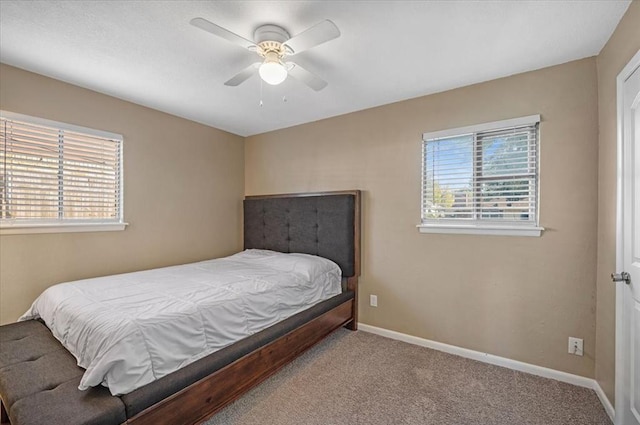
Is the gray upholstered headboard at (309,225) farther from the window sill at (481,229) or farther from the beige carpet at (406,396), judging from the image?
the beige carpet at (406,396)

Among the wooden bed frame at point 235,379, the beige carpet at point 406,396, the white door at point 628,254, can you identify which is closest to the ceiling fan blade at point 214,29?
the wooden bed frame at point 235,379

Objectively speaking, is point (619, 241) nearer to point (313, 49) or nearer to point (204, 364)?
point (313, 49)

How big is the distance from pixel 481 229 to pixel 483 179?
0.42 meters

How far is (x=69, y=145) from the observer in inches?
100.0

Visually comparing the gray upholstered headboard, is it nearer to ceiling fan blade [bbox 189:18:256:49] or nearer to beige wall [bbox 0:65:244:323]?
beige wall [bbox 0:65:244:323]

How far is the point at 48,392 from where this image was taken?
1.28 metres

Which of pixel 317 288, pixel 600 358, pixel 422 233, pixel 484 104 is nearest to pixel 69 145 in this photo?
pixel 317 288

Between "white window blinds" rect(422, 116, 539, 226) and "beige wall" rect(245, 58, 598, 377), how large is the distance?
0.09 meters

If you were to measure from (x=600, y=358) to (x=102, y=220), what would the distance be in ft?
13.4

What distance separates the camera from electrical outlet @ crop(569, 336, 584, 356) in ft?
6.87

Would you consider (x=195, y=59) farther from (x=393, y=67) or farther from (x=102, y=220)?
(x=102, y=220)

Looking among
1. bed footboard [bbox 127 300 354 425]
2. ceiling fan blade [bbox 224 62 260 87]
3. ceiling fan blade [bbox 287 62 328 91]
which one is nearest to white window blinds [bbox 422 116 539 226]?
ceiling fan blade [bbox 287 62 328 91]

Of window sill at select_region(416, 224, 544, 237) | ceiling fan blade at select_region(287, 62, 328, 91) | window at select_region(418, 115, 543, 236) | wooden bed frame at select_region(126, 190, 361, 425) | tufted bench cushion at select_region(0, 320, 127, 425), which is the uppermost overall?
ceiling fan blade at select_region(287, 62, 328, 91)

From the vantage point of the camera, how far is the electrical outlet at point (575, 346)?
6.87 ft
